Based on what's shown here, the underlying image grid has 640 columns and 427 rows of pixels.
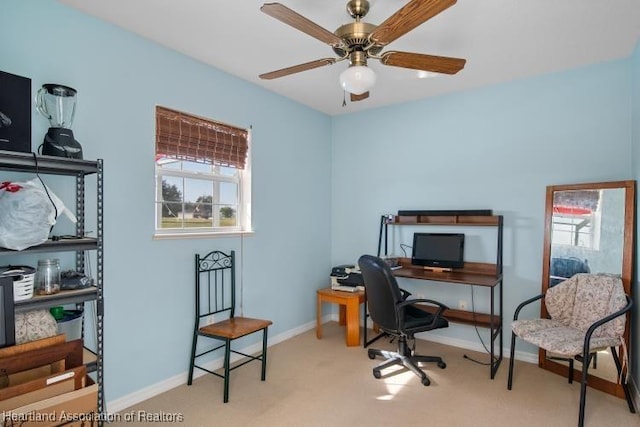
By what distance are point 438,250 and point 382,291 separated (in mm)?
1105

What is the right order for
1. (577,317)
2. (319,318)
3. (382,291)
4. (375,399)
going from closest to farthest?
(375,399) → (577,317) → (382,291) → (319,318)

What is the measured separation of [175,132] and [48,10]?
1006 mm

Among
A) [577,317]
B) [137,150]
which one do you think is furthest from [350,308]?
[137,150]

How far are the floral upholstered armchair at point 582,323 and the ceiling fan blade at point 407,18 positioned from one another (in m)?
2.07

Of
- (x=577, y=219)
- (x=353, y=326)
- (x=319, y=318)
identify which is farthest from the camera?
(x=319, y=318)

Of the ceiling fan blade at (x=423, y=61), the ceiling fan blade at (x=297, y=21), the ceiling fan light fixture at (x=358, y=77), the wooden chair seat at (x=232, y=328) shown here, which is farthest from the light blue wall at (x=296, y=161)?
the ceiling fan blade at (x=423, y=61)

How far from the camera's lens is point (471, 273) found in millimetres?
3488

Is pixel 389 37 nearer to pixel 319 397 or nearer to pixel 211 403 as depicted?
pixel 319 397

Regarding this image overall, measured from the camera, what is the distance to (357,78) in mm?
1835

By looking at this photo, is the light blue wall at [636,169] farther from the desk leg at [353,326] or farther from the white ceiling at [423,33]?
the desk leg at [353,326]

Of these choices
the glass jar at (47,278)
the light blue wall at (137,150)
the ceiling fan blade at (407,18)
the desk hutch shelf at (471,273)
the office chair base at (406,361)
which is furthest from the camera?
the desk hutch shelf at (471,273)

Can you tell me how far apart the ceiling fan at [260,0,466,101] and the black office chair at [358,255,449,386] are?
1.44 meters

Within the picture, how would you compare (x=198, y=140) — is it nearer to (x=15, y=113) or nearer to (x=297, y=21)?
(x=15, y=113)

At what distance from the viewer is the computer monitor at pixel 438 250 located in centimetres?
358
